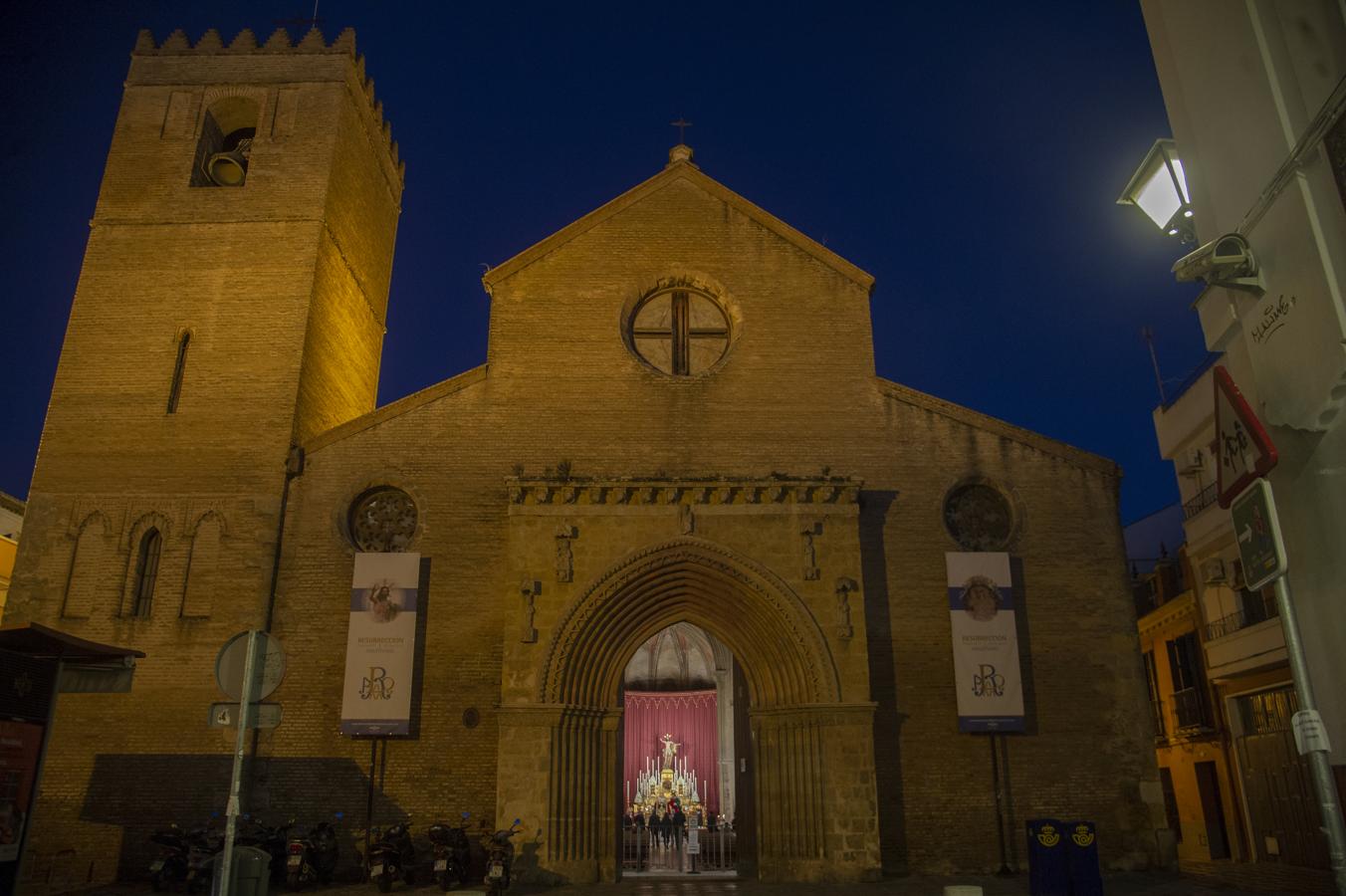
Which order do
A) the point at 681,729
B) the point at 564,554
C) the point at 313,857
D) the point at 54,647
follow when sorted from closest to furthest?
the point at 54,647 → the point at 313,857 → the point at 564,554 → the point at 681,729

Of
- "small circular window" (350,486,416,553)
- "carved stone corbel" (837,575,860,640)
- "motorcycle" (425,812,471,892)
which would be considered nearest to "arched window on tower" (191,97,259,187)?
"small circular window" (350,486,416,553)

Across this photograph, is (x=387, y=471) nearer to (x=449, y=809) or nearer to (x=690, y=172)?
(x=449, y=809)

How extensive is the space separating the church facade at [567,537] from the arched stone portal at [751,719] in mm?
55

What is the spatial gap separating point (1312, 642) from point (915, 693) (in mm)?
11104

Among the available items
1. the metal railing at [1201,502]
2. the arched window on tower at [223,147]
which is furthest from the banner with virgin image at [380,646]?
the metal railing at [1201,502]

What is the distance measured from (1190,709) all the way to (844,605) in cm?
1190

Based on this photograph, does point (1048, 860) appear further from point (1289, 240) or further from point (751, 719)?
point (1289, 240)

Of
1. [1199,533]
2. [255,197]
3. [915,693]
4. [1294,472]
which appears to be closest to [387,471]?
[255,197]

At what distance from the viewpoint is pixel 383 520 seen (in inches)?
669

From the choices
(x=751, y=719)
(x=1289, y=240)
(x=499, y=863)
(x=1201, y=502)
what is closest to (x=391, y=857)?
(x=499, y=863)

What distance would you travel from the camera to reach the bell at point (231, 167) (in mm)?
19994

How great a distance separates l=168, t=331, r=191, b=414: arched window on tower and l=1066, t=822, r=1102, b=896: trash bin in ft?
52.1

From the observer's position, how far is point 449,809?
1520cm

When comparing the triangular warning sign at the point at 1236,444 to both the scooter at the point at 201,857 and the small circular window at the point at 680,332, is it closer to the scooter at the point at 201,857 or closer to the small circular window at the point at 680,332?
the scooter at the point at 201,857
